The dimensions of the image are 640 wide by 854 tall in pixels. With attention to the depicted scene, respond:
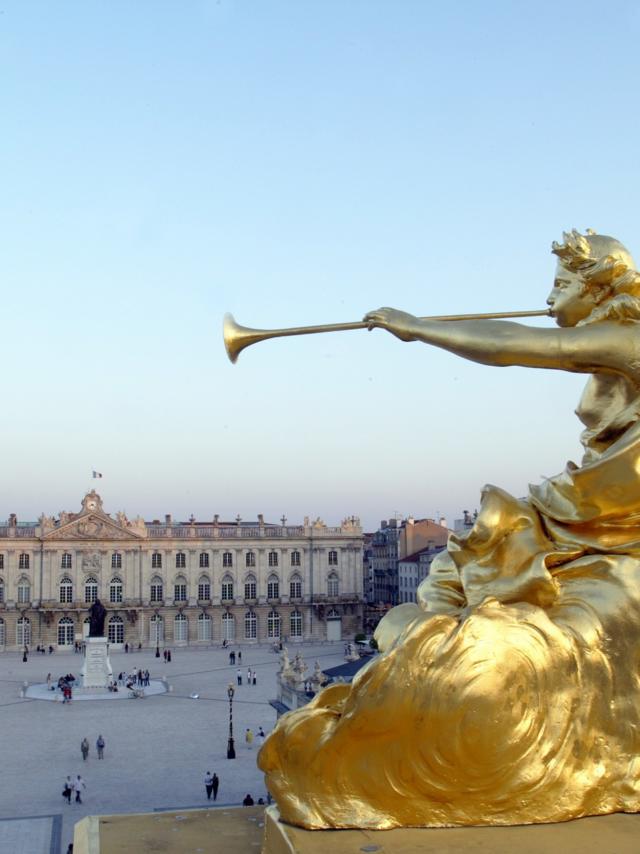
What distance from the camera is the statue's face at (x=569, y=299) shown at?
718 centimetres

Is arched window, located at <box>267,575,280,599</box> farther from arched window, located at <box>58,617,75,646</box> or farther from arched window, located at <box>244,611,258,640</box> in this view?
arched window, located at <box>58,617,75,646</box>

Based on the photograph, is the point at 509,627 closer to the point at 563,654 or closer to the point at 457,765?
the point at 563,654

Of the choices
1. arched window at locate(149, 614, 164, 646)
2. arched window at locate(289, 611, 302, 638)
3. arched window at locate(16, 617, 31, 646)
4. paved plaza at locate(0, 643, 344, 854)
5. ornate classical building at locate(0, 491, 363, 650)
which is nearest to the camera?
paved plaza at locate(0, 643, 344, 854)

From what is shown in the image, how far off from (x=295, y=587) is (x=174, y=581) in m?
7.73

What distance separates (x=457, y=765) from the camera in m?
5.77

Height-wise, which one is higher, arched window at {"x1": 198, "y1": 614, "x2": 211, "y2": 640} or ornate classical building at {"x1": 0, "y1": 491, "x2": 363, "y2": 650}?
ornate classical building at {"x1": 0, "y1": 491, "x2": 363, "y2": 650}

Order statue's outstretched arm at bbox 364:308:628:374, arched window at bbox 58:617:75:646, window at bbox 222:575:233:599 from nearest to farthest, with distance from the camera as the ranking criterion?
statue's outstretched arm at bbox 364:308:628:374 → arched window at bbox 58:617:75:646 → window at bbox 222:575:233:599

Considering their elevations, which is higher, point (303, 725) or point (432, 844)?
point (303, 725)

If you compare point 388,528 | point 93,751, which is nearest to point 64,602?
point 388,528

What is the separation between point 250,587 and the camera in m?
63.6

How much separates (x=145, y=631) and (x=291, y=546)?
1064 cm

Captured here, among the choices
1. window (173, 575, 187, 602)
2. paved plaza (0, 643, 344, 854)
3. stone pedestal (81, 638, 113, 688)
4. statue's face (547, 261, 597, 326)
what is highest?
statue's face (547, 261, 597, 326)

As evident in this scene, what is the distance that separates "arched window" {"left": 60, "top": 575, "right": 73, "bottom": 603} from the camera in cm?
6138

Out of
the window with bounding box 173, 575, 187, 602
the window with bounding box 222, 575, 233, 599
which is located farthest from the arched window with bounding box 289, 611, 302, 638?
the window with bounding box 173, 575, 187, 602
